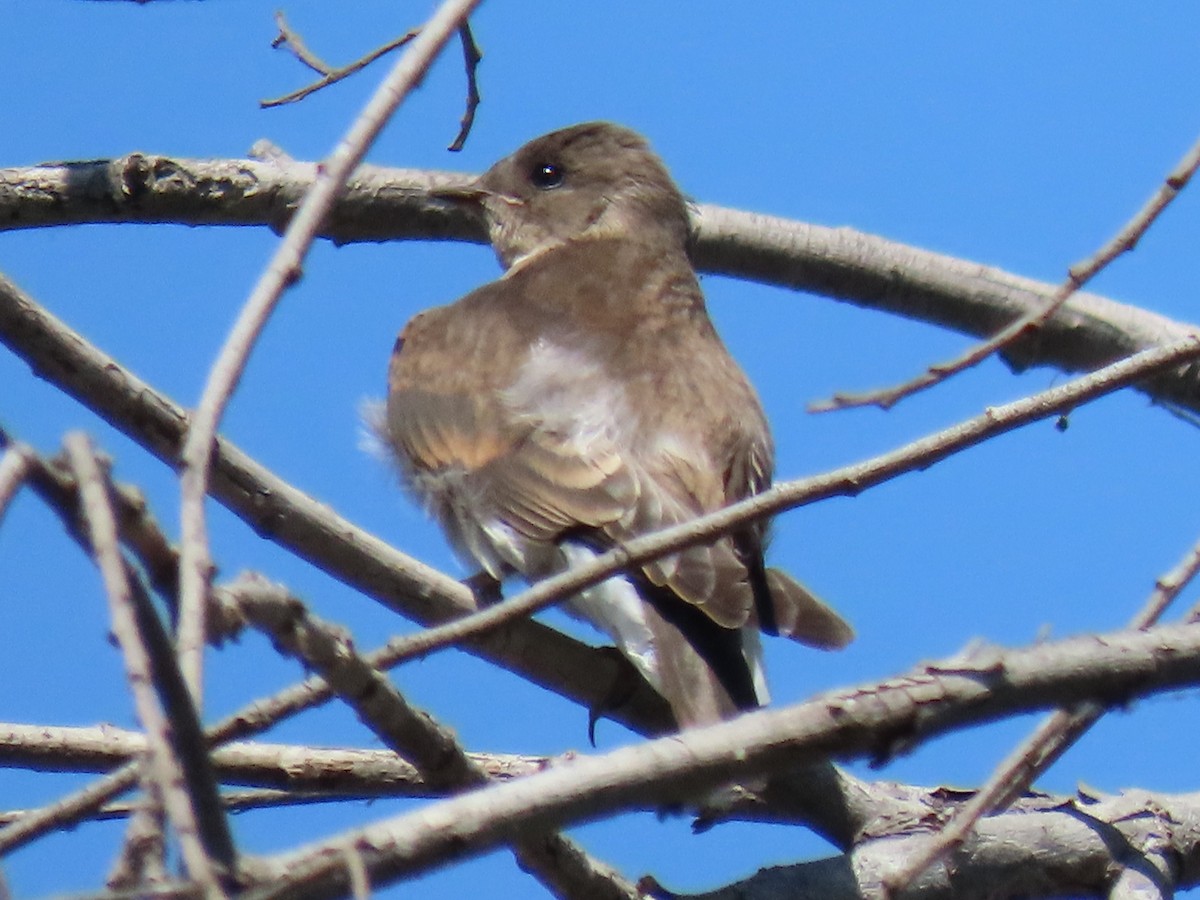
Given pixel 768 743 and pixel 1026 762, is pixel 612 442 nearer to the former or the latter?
pixel 1026 762

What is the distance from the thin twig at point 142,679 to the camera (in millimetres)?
1615

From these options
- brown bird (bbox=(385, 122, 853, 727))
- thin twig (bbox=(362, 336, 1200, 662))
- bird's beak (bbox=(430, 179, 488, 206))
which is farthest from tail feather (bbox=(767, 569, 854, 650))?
bird's beak (bbox=(430, 179, 488, 206))

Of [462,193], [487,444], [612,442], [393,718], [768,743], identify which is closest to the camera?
[768,743]

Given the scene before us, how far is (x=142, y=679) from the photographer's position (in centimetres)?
165

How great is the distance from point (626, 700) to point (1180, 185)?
207 cm

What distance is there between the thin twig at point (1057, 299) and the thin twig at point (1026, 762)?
0.43m

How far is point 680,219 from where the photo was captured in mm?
6355

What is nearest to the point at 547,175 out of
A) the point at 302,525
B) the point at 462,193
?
the point at 462,193

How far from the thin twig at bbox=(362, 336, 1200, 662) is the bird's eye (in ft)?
14.1

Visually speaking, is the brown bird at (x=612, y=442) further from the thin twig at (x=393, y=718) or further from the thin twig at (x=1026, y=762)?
the thin twig at (x=1026, y=762)

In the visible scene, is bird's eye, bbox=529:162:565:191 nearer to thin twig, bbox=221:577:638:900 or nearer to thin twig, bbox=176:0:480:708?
thin twig, bbox=221:577:638:900

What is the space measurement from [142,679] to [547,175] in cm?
519

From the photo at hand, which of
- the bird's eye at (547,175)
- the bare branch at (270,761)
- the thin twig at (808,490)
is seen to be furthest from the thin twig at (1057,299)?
the bird's eye at (547,175)

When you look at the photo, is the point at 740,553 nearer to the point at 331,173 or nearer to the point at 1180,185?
the point at 1180,185
